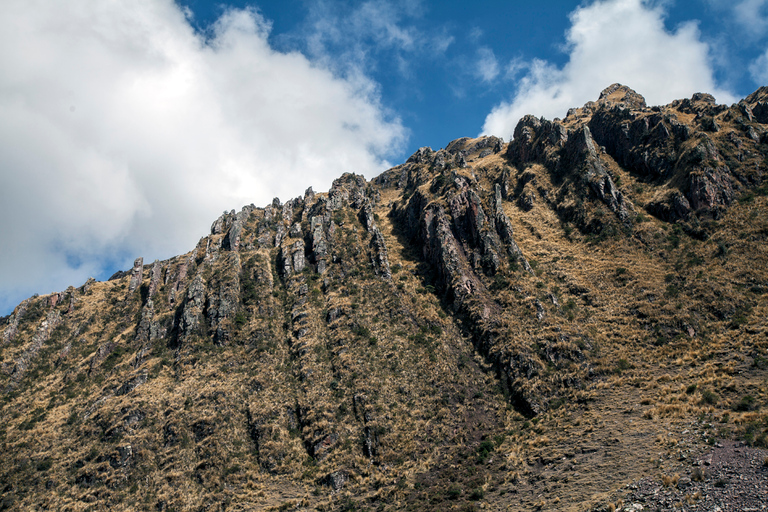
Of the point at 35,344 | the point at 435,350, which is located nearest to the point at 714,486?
the point at 435,350

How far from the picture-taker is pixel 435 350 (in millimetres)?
57344

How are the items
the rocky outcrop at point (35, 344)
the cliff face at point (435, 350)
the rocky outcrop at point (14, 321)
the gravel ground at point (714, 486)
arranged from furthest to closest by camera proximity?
the rocky outcrop at point (14, 321) → the rocky outcrop at point (35, 344) → the cliff face at point (435, 350) → the gravel ground at point (714, 486)

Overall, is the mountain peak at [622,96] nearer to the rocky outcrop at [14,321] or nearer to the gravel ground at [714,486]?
the gravel ground at [714,486]

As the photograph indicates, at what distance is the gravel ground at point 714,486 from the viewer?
70.8 feet

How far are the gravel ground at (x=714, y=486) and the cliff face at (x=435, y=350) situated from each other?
2308mm

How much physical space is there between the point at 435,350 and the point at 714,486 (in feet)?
121

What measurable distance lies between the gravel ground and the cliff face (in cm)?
231

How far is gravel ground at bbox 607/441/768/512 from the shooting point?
21578mm

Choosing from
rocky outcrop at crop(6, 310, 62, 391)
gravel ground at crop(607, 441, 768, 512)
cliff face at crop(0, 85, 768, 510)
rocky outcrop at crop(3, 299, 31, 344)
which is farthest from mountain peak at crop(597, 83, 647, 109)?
rocky outcrop at crop(3, 299, 31, 344)

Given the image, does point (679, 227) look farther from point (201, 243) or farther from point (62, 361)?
point (62, 361)

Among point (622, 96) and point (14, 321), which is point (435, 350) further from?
point (622, 96)

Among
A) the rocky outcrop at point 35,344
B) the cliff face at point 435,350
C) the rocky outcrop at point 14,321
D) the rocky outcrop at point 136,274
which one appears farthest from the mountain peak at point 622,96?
the rocky outcrop at point 14,321

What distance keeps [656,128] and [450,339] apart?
3043 inches

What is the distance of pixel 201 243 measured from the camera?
9888cm
